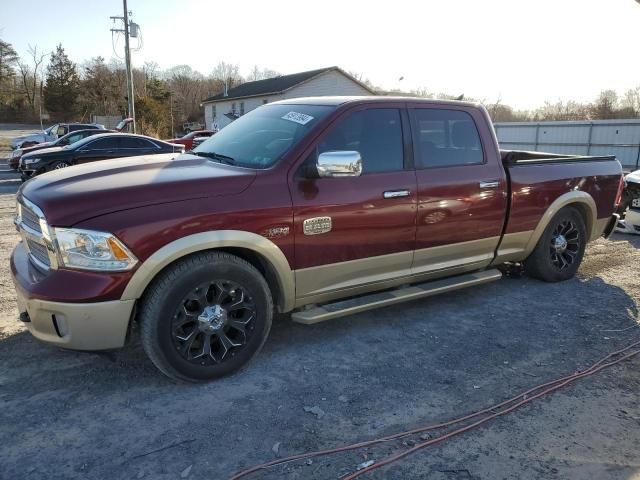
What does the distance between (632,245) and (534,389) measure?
208 inches

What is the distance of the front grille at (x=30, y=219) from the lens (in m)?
3.33

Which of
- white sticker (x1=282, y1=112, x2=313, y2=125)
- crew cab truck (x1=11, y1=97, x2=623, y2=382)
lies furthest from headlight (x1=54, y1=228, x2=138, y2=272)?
white sticker (x1=282, y1=112, x2=313, y2=125)

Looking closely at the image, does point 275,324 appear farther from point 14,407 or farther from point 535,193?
point 535,193

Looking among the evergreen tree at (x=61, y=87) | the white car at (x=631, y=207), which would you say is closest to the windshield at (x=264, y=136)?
the white car at (x=631, y=207)

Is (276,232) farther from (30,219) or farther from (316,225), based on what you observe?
(30,219)

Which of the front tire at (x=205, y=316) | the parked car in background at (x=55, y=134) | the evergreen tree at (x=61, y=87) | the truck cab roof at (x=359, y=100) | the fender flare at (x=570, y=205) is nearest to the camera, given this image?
the front tire at (x=205, y=316)

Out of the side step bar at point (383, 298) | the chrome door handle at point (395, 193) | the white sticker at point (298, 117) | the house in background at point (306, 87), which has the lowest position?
the side step bar at point (383, 298)

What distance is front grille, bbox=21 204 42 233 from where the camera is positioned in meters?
3.33

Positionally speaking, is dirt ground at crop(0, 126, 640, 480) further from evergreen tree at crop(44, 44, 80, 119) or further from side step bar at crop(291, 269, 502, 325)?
evergreen tree at crop(44, 44, 80, 119)

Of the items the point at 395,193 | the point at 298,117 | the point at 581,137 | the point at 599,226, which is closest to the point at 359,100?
the point at 298,117

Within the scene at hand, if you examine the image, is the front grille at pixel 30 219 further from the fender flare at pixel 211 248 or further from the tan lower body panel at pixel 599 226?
the tan lower body panel at pixel 599 226

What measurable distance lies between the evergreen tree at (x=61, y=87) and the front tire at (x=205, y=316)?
2583 inches

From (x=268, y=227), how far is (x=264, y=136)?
0.98m

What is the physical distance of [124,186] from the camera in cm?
330
